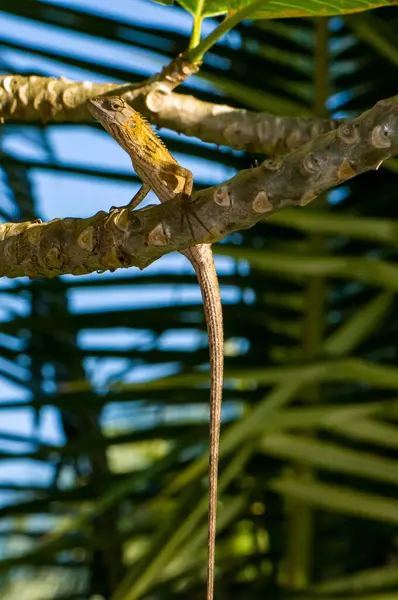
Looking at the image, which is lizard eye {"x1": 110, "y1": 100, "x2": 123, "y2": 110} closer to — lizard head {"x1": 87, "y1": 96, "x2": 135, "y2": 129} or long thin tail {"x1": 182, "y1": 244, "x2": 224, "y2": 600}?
lizard head {"x1": 87, "y1": 96, "x2": 135, "y2": 129}

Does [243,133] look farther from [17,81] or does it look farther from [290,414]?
[290,414]

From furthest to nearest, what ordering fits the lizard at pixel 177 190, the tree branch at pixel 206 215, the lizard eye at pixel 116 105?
the lizard eye at pixel 116 105 → the lizard at pixel 177 190 → the tree branch at pixel 206 215

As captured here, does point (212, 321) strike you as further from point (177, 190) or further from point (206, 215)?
point (206, 215)

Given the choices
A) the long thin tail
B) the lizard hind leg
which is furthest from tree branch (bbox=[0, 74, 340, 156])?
the lizard hind leg

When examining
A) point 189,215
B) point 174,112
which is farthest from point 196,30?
point 189,215

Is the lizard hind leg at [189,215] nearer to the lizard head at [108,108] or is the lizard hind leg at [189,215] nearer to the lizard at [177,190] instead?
the lizard at [177,190]

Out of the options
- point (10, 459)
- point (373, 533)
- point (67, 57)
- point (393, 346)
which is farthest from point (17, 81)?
point (373, 533)

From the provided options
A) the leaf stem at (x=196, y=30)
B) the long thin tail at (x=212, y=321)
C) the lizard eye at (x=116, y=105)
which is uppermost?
the leaf stem at (x=196, y=30)

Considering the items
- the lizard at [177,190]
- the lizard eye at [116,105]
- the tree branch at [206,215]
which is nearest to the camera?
the tree branch at [206,215]

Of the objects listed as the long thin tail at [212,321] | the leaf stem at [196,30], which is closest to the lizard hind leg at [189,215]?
the long thin tail at [212,321]

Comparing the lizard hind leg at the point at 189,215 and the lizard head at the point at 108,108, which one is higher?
the lizard head at the point at 108,108
